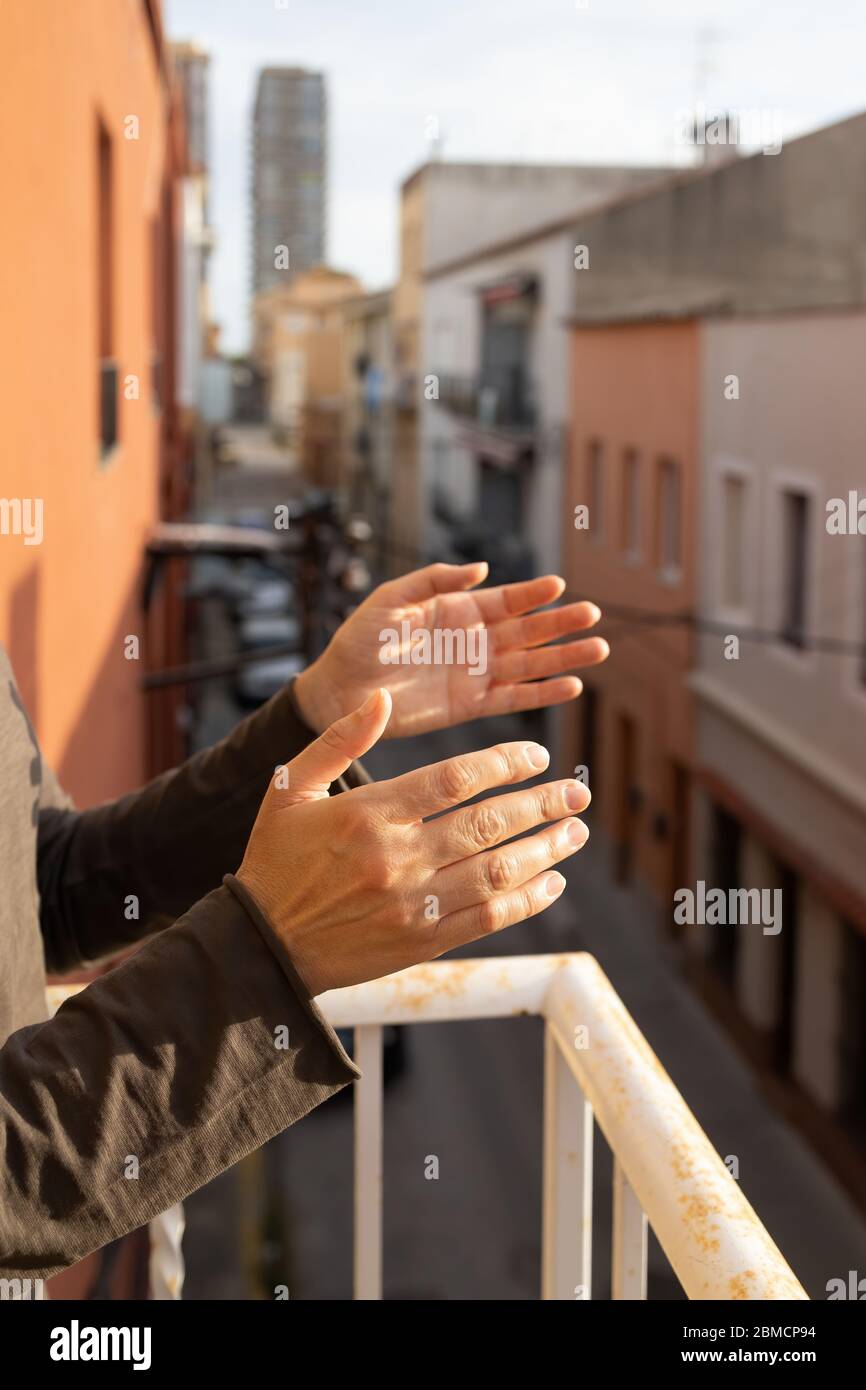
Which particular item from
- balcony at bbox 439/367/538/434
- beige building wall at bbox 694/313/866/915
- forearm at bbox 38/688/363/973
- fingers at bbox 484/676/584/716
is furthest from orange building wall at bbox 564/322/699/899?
forearm at bbox 38/688/363/973

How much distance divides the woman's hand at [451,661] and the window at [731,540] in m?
11.3

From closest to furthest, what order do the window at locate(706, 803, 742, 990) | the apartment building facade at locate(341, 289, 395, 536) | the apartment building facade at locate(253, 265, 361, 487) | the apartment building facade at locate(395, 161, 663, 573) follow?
the window at locate(706, 803, 742, 990) → the apartment building facade at locate(395, 161, 663, 573) → the apartment building facade at locate(341, 289, 395, 536) → the apartment building facade at locate(253, 265, 361, 487)

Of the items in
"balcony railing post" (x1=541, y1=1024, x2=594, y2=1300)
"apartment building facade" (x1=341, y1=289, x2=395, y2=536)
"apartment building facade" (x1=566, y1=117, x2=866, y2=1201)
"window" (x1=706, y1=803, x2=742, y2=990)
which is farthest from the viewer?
"apartment building facade" (x1=341, y1=289, x2=395, y2=536)

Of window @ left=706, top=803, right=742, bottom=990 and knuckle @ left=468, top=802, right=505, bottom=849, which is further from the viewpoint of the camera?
window @ left=706, top=803, right=742, bottom=990

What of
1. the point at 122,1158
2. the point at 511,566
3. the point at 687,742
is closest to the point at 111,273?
the point at 122,1158

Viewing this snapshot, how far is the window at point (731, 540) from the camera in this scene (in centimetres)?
1309

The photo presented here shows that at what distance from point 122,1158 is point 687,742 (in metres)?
13.3

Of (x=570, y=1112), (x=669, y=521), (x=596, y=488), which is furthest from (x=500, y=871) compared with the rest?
(x=596, y=488)

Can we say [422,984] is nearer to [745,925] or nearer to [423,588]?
[423,588]

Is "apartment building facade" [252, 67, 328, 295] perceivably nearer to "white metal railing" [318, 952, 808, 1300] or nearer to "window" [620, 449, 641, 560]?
"window" [620, 449, 641, 560]

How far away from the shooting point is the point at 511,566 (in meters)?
20.7

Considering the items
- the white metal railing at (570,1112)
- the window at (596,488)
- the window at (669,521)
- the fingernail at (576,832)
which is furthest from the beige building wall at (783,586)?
the fingernail at (576,832)

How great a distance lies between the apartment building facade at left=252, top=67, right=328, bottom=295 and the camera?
10088cm

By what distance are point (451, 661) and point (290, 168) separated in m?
108
